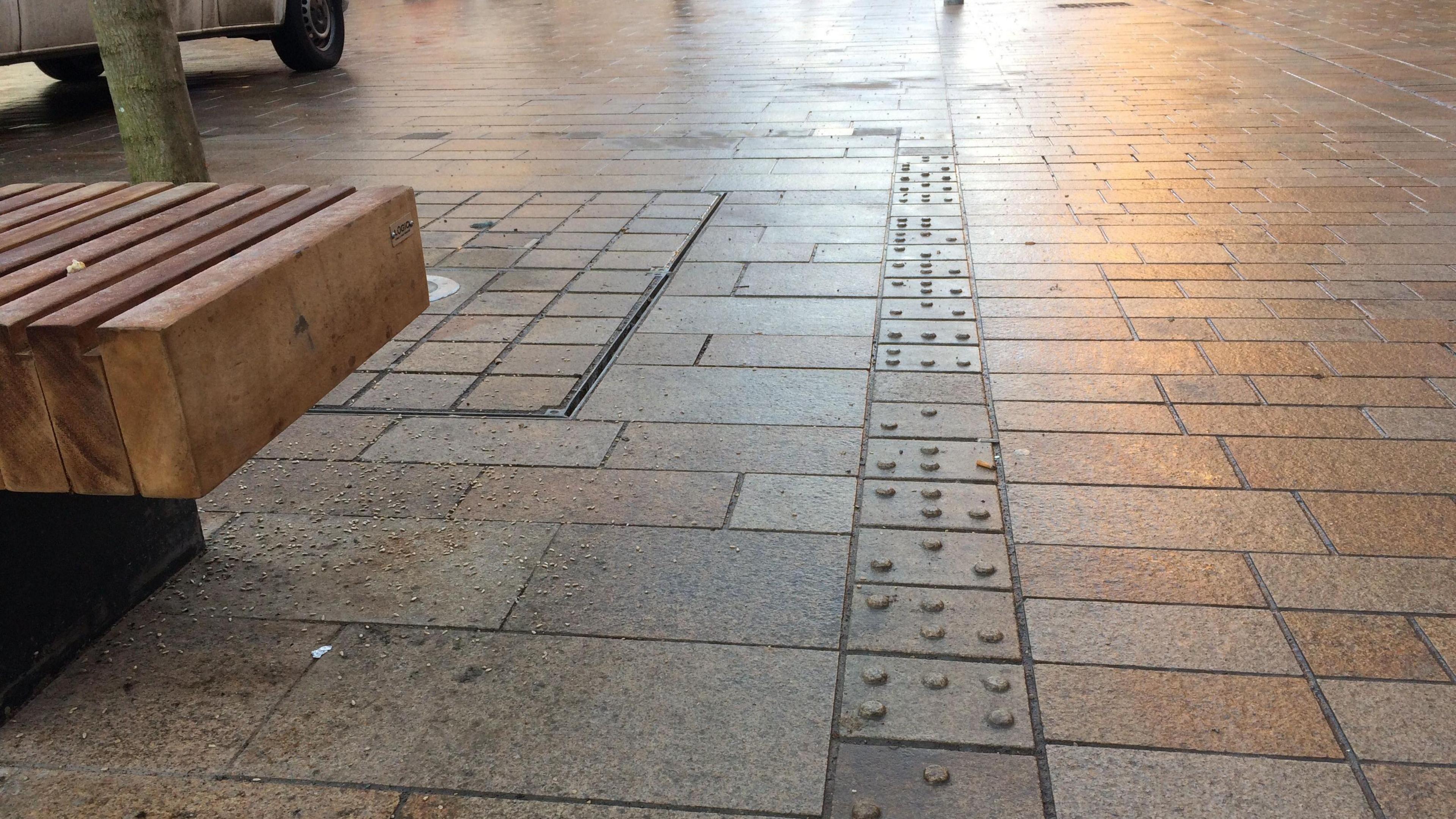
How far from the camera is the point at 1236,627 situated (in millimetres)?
2465

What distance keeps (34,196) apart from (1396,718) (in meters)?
3.44

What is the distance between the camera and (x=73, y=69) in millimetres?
11781

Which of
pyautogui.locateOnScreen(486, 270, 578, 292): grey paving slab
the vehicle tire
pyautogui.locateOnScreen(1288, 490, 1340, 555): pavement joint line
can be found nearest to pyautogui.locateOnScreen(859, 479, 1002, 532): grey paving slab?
pyautogui.locateOnScreen(1288, 490, 1340, 555): pavement joint line

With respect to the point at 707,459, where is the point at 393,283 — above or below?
above

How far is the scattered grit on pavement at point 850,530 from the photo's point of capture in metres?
2.12

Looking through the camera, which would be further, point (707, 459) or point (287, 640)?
point (707, 459)

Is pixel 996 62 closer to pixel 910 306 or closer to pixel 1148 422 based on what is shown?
pixel 910 306

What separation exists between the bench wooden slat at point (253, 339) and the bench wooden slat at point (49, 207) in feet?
2.19

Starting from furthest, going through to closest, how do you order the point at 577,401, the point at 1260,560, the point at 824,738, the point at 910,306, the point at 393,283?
the point at 910,306, the point at 577,401, the point at 393,283, the point at 1260,560, the point at 824,738

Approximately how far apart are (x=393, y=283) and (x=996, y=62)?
32.2ft

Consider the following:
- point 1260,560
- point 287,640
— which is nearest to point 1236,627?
point 1260,560

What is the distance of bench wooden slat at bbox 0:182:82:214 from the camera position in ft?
9.55

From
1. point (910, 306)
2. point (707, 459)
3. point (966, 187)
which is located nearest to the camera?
point (707, 459)

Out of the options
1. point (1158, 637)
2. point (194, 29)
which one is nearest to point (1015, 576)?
point (1158, 637)
